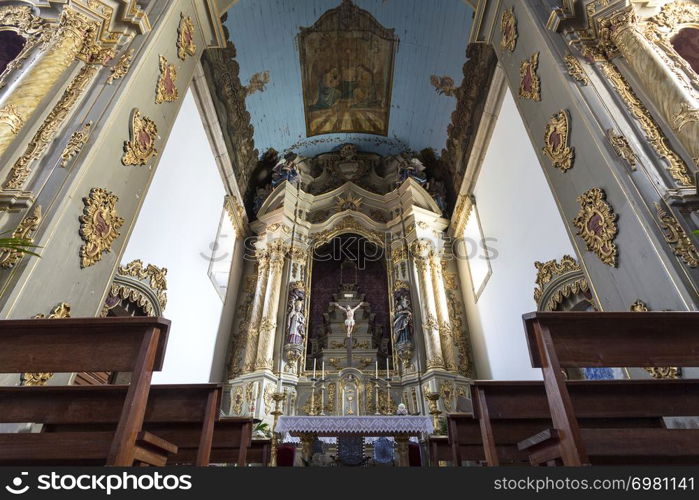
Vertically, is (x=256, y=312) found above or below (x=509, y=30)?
below

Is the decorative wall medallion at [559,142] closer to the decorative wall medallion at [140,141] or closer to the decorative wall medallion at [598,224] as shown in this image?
the decorative wall medallion at [598,224]

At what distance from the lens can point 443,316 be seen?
9.98 meters

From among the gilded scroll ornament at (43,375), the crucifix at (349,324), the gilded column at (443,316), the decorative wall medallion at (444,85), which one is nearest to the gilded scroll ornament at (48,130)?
the gilded scroll ornament at (43,375)

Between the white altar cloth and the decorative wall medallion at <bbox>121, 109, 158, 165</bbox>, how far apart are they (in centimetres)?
388

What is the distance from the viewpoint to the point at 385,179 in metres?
13.3

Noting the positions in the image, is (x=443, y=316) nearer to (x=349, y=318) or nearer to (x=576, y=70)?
(x=349, y=318)

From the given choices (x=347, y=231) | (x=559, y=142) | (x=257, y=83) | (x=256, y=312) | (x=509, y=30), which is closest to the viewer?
(x=559, y=142)

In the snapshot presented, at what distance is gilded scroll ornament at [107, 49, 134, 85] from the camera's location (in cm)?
474

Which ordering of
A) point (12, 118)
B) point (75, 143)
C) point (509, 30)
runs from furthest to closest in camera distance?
point (509, 30) < point (75, 143) < point (12, 118)

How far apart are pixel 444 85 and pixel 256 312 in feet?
24.1

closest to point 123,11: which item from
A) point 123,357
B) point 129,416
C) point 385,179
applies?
point 123,357

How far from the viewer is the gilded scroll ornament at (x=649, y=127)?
376 cm

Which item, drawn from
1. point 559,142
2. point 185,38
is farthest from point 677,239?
point 185,38

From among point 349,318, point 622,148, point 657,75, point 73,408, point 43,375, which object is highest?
point 349,318
